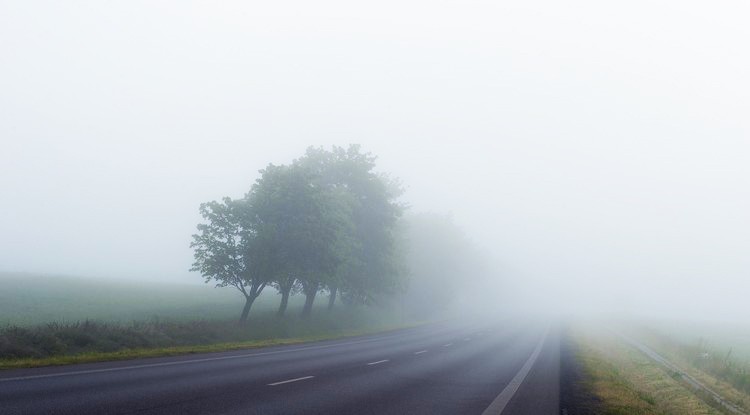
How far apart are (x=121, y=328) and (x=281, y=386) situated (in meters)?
12.6

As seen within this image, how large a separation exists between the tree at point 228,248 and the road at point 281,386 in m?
9.51

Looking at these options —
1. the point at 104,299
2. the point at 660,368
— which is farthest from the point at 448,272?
the point at 660,368

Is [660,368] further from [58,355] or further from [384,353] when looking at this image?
[58,355]

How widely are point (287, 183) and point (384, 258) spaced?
16.3 meters

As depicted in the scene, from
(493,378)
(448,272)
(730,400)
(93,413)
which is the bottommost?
(730,400)

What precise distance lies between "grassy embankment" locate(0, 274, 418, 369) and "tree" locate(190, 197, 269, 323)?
2.65 m

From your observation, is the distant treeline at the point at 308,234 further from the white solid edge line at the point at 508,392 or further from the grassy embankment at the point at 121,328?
the white solid edge line at the point at 508,392

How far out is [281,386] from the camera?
14.5 metres

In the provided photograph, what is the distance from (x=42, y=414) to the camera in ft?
31.2

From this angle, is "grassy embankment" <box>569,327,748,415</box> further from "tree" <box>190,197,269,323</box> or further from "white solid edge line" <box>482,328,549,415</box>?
"tree" <box>190,197,269,323</box>

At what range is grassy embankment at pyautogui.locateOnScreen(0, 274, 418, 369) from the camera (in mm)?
19311

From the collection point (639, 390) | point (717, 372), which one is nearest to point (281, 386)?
point (639, 390)

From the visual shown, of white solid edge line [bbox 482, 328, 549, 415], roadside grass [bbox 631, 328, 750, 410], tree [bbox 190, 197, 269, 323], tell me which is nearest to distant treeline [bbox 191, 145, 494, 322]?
tree [bbox 190, 197, 269, 323]

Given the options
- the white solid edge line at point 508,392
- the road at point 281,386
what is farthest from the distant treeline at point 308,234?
the white solid edge line at point 508,392
